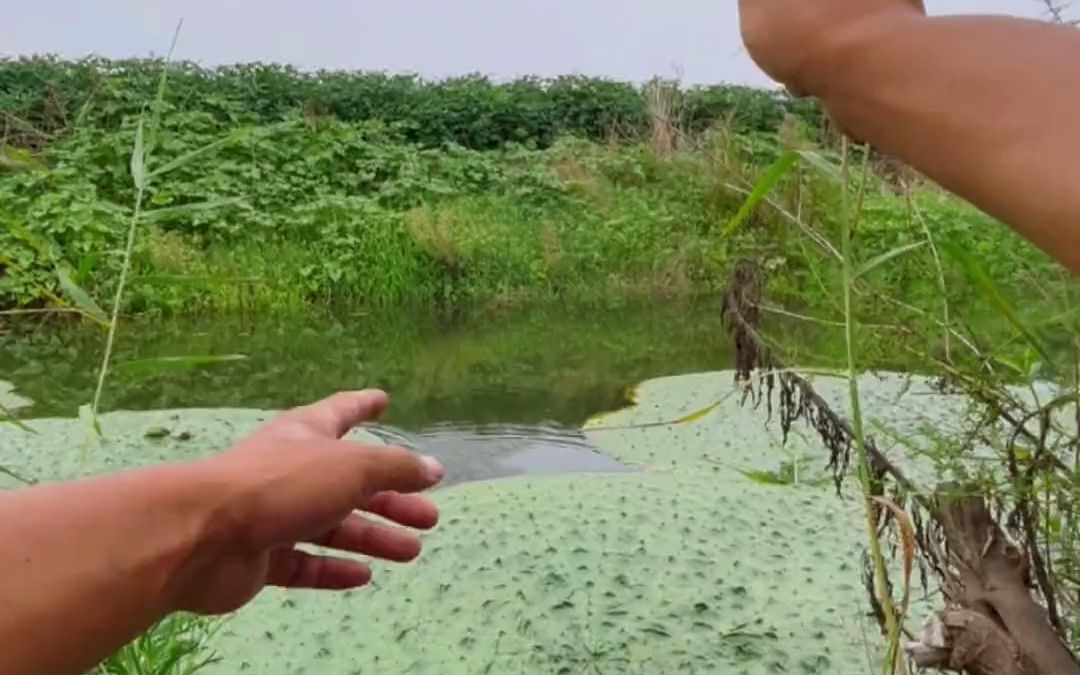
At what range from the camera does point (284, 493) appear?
54 cm

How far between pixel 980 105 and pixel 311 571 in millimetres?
452

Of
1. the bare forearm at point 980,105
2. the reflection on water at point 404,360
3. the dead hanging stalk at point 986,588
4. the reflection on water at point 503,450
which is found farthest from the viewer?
the reflection on water at point 404,360

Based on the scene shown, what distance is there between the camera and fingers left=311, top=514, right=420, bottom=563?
68 cm

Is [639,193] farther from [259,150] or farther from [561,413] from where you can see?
[561,413]

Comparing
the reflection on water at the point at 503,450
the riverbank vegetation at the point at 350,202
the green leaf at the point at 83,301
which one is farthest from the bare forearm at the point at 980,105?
the riverbank vegetation at the point at 350,202

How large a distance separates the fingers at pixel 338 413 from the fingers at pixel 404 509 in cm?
4

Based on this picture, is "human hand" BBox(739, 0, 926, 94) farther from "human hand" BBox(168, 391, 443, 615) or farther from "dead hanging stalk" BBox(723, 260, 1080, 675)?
"dead hanging stalk" BBox(723, 260, 1080, 675)

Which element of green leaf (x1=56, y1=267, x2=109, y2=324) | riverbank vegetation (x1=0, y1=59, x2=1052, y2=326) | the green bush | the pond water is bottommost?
the pond water

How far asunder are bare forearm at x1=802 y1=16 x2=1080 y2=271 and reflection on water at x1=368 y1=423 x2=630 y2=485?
7.84 feet

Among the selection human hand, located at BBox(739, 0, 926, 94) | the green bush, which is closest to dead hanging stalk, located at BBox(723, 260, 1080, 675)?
human hand, located at BBox(739, 0, 926, 94)

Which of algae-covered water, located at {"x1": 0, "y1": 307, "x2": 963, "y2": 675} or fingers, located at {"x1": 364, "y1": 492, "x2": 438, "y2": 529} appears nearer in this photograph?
fingers, located at {"x1": 364, "y1": 492, "x2": 438, "y2": 529}

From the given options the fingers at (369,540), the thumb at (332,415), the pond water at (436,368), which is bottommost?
the pond water at (436,368)

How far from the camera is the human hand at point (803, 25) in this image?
1.27 ft

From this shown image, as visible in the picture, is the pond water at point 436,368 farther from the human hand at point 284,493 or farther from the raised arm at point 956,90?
the raised arm at point 956,90
